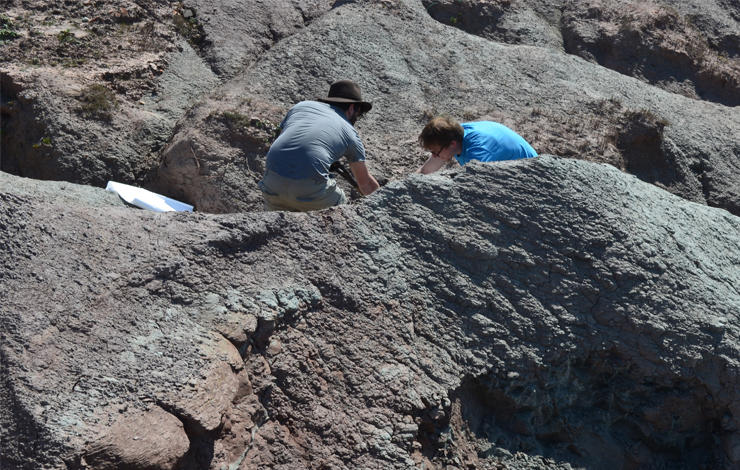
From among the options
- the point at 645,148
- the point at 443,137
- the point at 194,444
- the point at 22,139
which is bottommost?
the point at 22,139

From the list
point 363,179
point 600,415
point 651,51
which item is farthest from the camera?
point 651,51

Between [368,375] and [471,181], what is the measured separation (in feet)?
4.41

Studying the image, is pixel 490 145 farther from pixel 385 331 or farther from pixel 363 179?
pixel 385 331

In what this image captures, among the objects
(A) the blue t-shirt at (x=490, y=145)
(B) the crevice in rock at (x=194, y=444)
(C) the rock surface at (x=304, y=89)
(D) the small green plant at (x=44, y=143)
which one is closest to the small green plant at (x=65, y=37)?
(C) the rock surface at (x=304, y=89)

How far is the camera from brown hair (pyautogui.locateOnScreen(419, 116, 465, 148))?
582cm

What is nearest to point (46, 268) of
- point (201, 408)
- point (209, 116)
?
point (201, 408)

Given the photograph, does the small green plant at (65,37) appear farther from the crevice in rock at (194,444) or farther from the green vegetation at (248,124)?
the crevice in rock at (194,444)

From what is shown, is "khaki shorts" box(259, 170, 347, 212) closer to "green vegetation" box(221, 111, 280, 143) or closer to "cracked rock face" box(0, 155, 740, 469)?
"cracked rock face" box(0, 155, 740, 469)

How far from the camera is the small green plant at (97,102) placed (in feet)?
24.8

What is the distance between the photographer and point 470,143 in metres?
5.79

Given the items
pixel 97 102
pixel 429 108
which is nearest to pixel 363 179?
pixel 429 108

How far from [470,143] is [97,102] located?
12.1ft

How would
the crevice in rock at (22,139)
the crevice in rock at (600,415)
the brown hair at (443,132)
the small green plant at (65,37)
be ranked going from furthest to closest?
the small green plant at (65,37) → the crevice in rock at (22,139) → the brown hair at (443,132) → the crevice in rock at (600,415)

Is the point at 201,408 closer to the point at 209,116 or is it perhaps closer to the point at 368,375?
the point at 368,375
